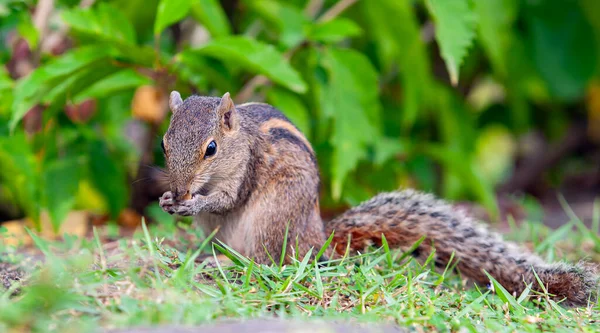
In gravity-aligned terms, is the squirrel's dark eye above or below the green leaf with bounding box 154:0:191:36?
below

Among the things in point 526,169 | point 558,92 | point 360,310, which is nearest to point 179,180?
point 360,310

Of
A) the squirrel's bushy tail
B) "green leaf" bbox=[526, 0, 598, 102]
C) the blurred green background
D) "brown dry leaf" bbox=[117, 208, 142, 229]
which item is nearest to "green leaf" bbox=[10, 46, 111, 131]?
the blurred green background

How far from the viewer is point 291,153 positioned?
10.2 ft

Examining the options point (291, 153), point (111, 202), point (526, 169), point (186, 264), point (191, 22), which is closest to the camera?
point (186, 264)

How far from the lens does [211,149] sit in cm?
300

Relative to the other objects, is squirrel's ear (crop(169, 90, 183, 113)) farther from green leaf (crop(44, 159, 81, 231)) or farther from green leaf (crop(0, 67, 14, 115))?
green leaf (crop(44, 159, 81, 231))

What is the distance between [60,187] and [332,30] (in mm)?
1999

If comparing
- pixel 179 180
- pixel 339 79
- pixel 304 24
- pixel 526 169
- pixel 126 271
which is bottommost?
pixel 526 169

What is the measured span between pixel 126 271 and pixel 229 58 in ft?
5.39

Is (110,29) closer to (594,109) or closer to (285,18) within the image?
(285,18)

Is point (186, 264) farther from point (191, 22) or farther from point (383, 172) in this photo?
point (191, 22)

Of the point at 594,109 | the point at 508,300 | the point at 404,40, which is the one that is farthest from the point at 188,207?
the point at 594,109

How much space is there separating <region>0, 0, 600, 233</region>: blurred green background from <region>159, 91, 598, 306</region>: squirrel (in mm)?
629

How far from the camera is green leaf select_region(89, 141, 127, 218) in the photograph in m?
4.73
